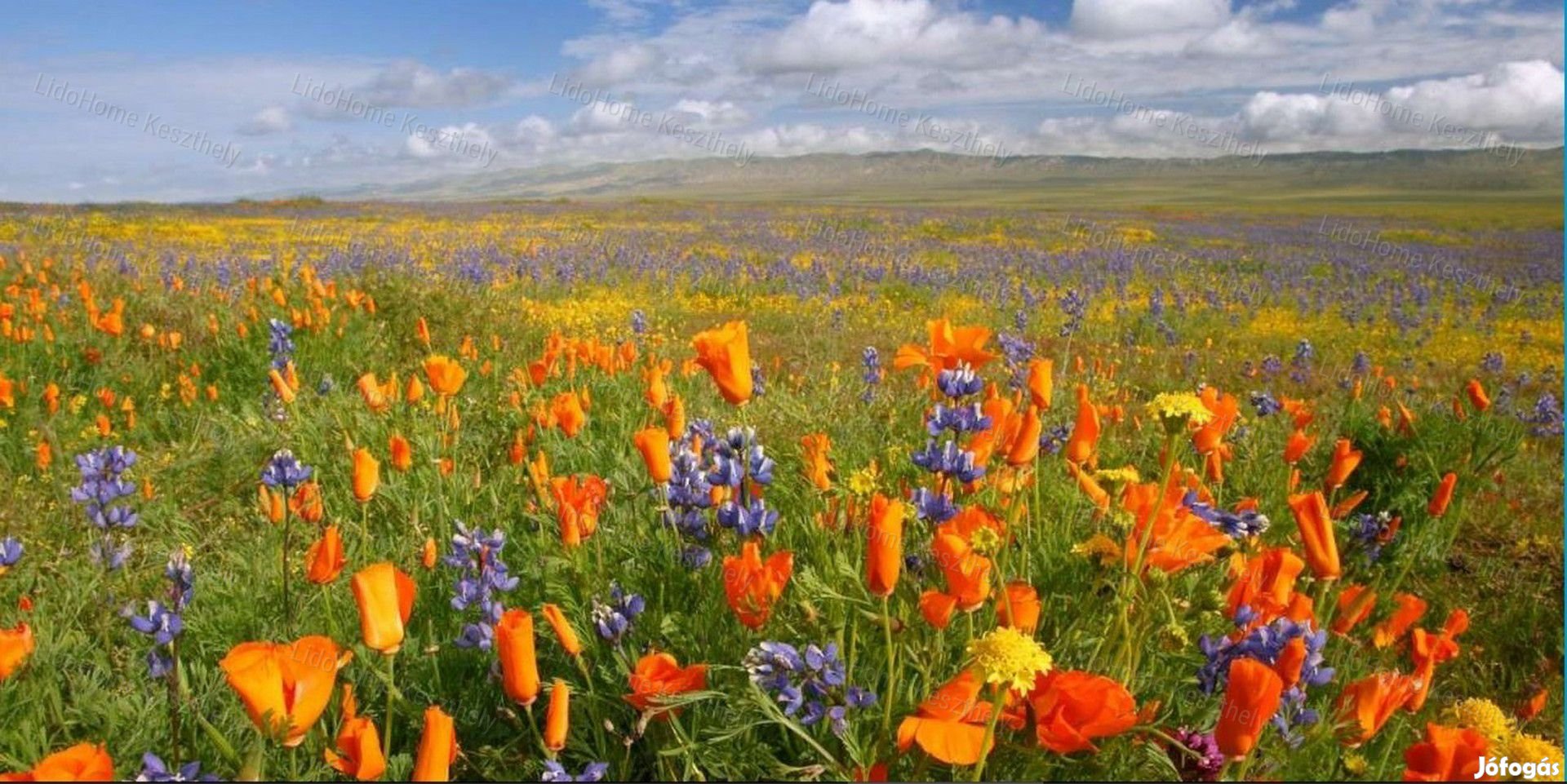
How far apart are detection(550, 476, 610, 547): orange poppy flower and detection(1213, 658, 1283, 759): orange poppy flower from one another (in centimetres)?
133

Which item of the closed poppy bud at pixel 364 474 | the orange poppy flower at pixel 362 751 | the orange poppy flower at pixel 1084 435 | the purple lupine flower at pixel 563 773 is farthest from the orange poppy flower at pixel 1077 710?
the closed poppy bud at pixel 364 474

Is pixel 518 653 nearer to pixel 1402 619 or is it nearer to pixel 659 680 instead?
pixel 659 680

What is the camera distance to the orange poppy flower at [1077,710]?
131 cm

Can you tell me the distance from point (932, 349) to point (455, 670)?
1364 mm

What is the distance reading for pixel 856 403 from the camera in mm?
5066

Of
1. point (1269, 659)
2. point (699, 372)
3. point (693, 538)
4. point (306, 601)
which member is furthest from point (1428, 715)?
point (699, 372)

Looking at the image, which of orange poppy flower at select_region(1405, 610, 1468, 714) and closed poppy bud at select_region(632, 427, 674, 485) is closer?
orange poppy flower at select_region(1405, 610, 1468, 714)

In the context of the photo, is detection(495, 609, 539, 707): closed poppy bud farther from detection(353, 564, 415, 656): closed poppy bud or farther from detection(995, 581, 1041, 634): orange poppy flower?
detection(995, 581, 1041, 634): orange poppy flower

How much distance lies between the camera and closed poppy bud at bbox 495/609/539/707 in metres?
1.38

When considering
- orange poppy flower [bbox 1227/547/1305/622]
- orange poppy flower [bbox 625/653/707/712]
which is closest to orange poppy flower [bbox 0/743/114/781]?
orange poppy flower [bbox 625/653/707/712]

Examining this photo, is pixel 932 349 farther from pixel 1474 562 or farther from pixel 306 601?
pixel 1474 562

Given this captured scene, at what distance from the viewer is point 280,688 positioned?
126 cm

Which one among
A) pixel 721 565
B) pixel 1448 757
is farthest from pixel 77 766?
pixel 1448 757

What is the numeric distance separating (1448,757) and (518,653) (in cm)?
128
